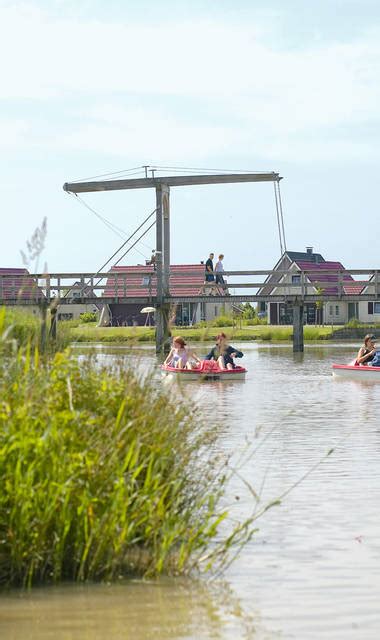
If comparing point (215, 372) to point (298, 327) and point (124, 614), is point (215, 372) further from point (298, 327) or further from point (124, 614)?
point (124, 614)

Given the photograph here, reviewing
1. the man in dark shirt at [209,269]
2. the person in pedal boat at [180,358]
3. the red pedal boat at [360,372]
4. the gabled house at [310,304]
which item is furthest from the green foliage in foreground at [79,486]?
the gabled house at [310,304]

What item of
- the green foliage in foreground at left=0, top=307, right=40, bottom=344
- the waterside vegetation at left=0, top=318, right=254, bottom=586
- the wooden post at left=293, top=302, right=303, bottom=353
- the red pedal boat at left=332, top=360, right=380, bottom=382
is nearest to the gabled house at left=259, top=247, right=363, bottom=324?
the wooden post at left=293, top=302, right=303, bottom=353

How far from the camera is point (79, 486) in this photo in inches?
273

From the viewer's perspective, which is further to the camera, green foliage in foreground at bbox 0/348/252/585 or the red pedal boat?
the red pedal boat

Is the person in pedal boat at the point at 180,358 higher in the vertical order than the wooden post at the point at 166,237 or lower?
lower

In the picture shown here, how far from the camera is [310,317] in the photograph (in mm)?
94500

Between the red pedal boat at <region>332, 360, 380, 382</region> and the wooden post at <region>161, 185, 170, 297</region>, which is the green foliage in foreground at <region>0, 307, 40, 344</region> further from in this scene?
the wooden post at <region>161, 185, 170, 297</region>

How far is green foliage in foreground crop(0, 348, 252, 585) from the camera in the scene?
22.4 ft

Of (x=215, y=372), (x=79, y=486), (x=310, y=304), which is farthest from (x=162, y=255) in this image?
(x=310, y=304)

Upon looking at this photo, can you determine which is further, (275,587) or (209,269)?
(209,269)

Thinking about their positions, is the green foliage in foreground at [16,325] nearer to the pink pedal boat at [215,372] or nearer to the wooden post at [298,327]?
the pink pedal boat at [215,372]

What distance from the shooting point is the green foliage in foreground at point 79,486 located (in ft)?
22.4

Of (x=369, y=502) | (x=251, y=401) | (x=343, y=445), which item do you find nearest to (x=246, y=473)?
(x=369, y=502)

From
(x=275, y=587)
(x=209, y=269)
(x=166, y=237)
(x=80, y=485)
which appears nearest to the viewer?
(x=80, y=485)
